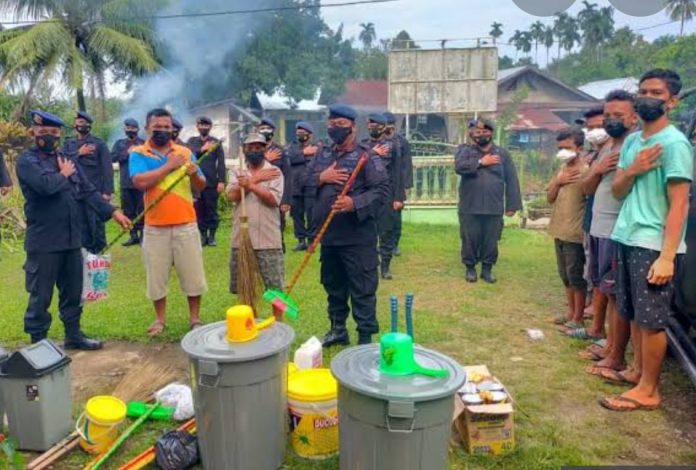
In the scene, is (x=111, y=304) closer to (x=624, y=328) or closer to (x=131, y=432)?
(x=131, y=432)

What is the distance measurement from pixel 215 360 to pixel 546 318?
389 cm

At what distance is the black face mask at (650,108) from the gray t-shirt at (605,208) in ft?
2.52

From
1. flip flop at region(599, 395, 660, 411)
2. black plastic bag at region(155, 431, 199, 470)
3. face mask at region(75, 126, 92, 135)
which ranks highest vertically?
face mask at region(75, 126, 92, 135)

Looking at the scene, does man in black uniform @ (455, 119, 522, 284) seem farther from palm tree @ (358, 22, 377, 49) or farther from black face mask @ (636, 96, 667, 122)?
palm tree @ (358, 22, 377, 49)

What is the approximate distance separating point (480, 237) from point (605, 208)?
288 centimetres

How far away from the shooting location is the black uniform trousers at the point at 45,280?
434 cm

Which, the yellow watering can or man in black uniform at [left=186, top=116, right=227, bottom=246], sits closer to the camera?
the yellow watering can

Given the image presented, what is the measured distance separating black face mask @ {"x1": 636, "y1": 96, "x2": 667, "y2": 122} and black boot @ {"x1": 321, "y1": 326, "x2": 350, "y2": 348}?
8.91 ft

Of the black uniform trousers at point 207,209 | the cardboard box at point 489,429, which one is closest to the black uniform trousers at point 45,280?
the cardboard box at point 489,429

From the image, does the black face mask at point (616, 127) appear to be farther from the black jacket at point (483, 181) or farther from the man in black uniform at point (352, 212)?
the black jacket at point (483, 181)

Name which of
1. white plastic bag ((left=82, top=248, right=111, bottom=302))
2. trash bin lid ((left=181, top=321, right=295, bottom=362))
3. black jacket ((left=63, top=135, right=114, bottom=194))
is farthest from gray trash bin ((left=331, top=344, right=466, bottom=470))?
black jacket ((left=63, top=135, right=114, bottom=194))

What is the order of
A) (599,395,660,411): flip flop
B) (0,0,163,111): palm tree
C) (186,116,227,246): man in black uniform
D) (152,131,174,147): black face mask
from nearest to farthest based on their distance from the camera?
(599,395,660,411): flip flop
(152,131,174,147): black face mask
(186,116,227,246): man in black uniform
(0,0,163,111): palm tree

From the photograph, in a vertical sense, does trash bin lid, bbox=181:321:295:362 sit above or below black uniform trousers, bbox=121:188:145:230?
below

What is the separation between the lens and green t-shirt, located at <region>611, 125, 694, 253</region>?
129 inches
